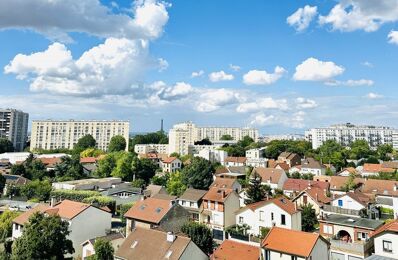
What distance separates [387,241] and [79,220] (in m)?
32.2

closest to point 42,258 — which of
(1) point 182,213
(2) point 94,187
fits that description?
(1) point 182,213

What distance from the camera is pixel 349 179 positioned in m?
65.8

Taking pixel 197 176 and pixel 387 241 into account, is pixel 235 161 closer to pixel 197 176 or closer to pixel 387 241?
pixel 197 176

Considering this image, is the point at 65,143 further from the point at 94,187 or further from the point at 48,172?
the point at 94,187

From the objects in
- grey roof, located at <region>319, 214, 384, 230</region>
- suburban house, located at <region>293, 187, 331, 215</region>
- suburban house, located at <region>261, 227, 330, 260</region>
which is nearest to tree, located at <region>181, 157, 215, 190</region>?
suburban house, located at <region>293, 187, 331, 215</region>

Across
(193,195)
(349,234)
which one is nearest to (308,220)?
(349,234)

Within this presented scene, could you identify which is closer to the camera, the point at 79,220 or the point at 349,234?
the point at 349,234

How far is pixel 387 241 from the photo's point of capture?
2767 centimetres

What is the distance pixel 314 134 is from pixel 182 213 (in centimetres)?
16145

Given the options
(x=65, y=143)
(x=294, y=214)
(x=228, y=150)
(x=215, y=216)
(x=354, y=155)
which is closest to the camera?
(x=294, y=214)

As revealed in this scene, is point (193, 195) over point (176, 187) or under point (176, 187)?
over

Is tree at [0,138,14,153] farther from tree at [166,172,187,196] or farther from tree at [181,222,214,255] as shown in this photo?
tree at [181,222,214,255]

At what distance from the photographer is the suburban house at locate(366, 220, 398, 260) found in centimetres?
2717

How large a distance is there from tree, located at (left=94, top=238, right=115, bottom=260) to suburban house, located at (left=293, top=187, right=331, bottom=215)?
103ft
